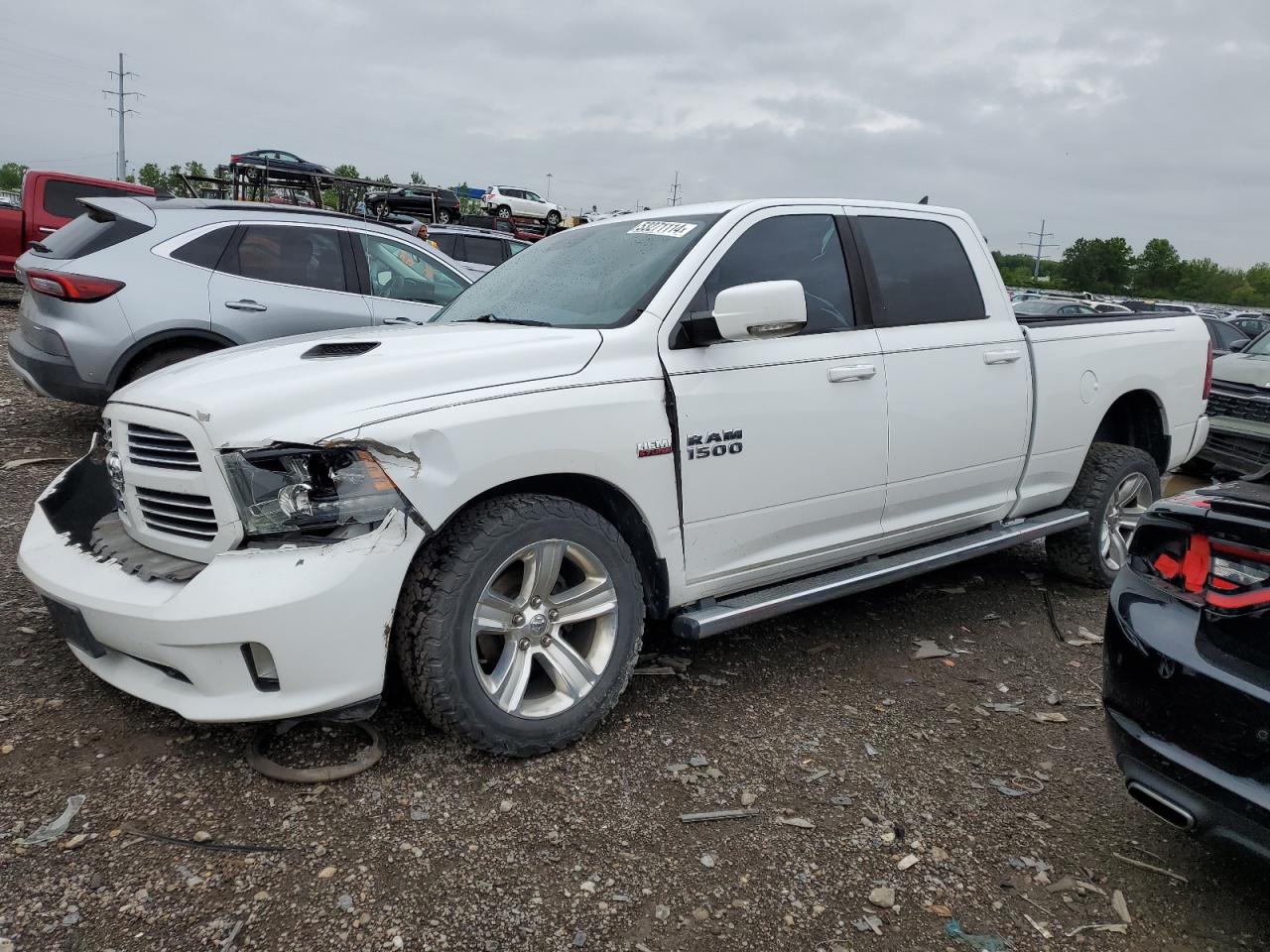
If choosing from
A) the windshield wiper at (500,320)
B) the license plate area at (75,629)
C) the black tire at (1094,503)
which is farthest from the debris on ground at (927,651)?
the license plate area at (75,629)

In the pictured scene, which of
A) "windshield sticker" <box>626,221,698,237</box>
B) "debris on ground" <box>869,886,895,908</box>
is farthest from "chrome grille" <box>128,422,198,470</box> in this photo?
"debris on ground" <box>869,886,895,908</box>

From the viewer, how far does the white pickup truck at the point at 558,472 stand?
2.68 meters

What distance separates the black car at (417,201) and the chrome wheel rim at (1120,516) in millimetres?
19754

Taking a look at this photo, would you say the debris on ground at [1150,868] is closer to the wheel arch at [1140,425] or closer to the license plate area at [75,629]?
the wheel arch at [1140,425]

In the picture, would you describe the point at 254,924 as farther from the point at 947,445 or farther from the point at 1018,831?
the point at 947,445

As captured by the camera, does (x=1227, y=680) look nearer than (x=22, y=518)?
Yes

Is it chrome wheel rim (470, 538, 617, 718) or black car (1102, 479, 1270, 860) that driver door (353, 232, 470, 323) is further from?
black car (1102, 479, 1270, 860)

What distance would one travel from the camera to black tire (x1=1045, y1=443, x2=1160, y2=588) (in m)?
4.99

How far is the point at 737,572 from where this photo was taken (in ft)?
11.6

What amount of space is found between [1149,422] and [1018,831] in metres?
3.37

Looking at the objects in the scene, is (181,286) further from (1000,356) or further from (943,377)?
(1000,356)

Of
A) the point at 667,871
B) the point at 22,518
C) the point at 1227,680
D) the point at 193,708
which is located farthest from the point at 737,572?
the point at 22,518

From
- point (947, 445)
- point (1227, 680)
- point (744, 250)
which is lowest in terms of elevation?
point (1227, 680)

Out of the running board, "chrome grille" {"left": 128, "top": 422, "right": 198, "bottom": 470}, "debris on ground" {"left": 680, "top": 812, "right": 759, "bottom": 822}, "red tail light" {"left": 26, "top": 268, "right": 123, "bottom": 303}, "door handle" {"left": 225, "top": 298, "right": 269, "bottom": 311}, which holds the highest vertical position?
"red tail light" {"left": 26, "top": 268, "right": 123, "bottom": 303}
